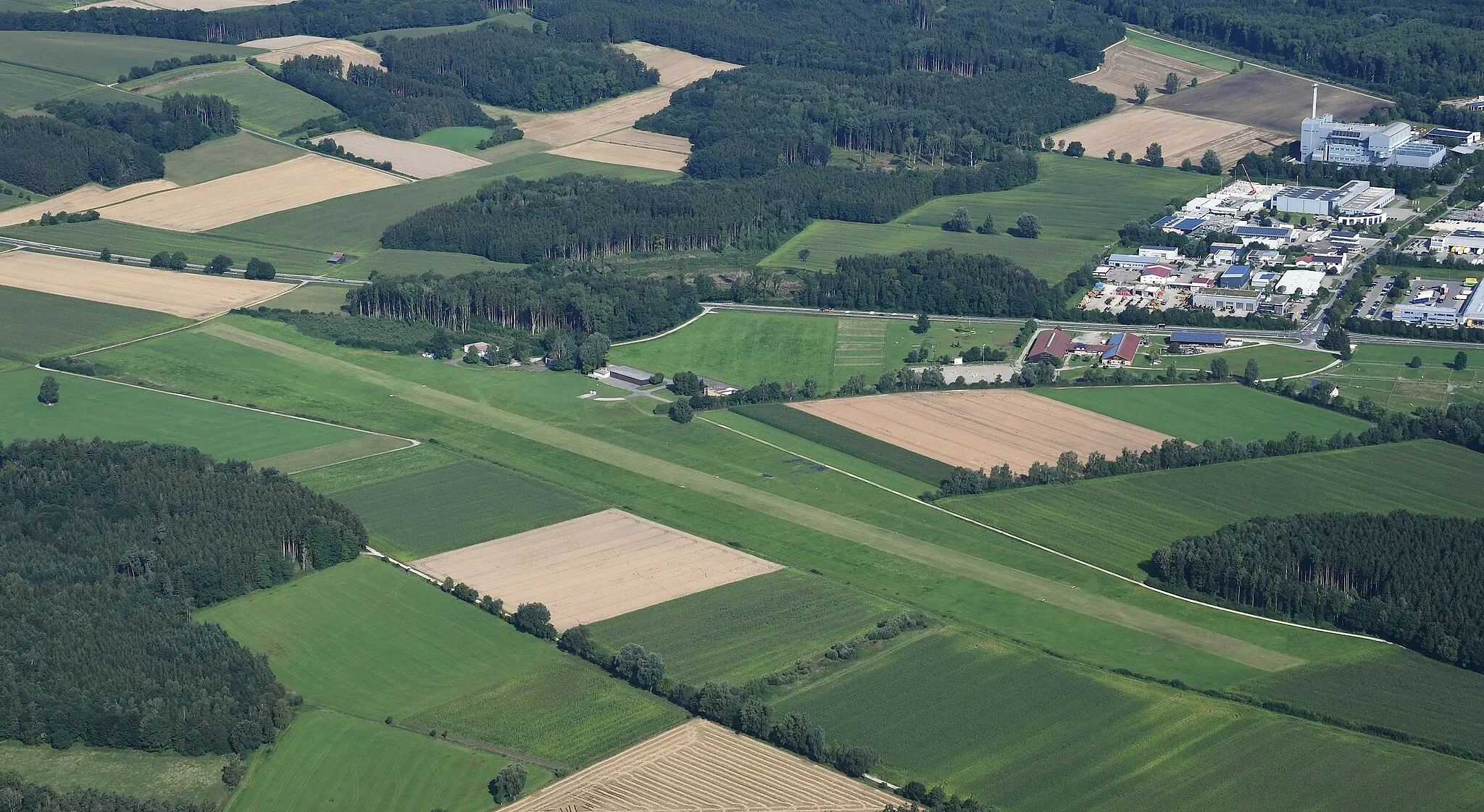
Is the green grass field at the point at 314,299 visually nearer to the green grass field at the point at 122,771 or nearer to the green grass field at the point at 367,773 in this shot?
the green grass field at the point at 367,773

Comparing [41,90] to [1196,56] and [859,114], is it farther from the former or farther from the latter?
[1196,56]

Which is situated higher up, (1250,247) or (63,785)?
(1250,247)

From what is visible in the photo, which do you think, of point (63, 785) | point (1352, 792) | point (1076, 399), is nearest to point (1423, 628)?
point (1352, 792)

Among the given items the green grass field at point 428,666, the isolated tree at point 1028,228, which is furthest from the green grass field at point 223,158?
the green grass field at point 428,666

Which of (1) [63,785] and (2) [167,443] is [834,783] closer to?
(1) [63,785]

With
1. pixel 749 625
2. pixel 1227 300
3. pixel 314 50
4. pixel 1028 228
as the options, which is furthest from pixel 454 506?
pixel 314 50

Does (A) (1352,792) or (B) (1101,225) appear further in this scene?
(B) (1101,225)
